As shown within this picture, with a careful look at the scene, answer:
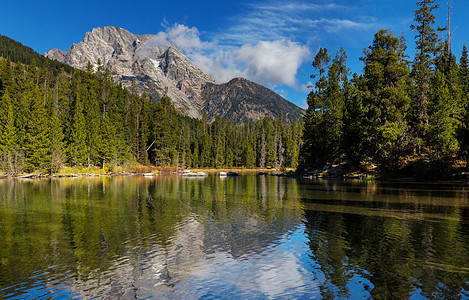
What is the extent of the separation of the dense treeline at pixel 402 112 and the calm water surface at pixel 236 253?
2908cm

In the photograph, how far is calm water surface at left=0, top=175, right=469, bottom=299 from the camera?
9555mm

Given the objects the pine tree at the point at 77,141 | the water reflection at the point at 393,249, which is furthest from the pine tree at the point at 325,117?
the pine tree at the point at 77,141

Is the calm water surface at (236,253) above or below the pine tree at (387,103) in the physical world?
below

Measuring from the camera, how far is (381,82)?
178ft

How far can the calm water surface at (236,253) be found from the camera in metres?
9.55

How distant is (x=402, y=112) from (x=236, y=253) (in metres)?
51.4

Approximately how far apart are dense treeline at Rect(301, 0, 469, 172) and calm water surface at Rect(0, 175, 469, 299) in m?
29.1

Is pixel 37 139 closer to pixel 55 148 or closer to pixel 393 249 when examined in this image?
pixel 55 148

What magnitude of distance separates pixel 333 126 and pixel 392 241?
56494mm

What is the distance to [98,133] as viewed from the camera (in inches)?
3290

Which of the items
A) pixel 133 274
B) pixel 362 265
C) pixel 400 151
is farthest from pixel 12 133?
pixel 400 151

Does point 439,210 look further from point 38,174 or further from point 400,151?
point 38,174

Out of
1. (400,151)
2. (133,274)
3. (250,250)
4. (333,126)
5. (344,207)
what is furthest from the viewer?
(333,126)

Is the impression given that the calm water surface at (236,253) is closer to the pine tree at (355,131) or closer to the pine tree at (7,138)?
the pine tree at (355,131)
